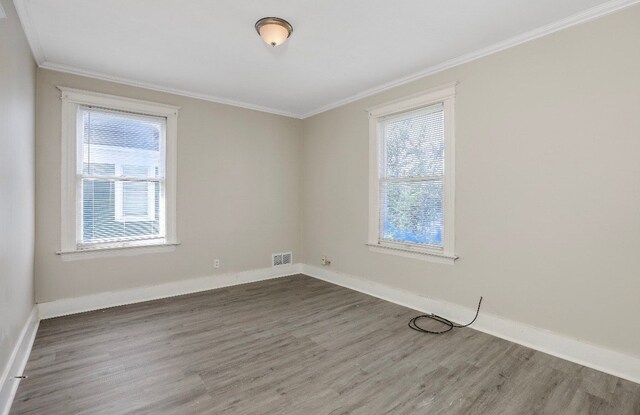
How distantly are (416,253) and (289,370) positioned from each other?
194 cm

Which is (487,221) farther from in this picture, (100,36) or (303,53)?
(100,36)

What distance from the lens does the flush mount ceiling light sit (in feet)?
8.02

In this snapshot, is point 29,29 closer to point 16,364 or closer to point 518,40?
point 16,364

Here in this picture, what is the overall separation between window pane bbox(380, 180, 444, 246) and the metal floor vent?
177 cm

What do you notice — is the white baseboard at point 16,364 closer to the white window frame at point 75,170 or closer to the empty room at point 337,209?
the empty room at point 337,209

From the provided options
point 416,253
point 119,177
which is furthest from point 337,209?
point 119,177

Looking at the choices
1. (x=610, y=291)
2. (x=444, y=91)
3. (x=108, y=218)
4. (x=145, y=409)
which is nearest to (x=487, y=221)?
(x=610, y=291)

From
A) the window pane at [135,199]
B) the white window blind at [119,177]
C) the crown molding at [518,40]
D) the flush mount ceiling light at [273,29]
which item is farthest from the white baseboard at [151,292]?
the flush mount ceiling light at [273,29]

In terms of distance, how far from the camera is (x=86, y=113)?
3496mm

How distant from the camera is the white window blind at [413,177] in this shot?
11.2ft

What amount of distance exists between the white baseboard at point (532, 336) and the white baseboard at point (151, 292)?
174 cm

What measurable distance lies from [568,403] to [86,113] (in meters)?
4.94

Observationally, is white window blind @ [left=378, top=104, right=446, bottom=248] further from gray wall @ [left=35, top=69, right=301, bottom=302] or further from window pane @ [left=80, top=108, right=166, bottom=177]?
window pane @ [left=80, top=108, right=166, bottom=177]

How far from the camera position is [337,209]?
182 inches
